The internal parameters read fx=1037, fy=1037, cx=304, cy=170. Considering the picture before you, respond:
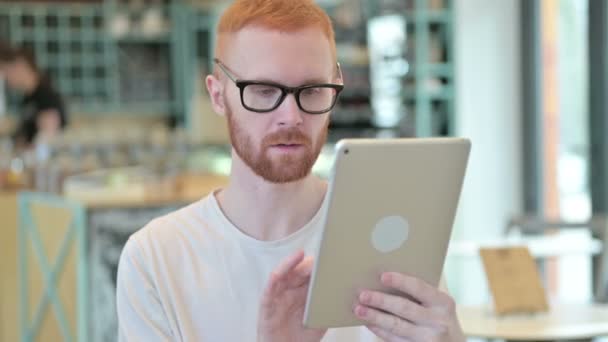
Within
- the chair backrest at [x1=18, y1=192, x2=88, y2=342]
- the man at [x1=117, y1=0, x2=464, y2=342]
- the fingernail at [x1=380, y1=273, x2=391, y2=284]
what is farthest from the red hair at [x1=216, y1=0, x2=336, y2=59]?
the chair backrest at [x1=18, y1=192, x2=88, y2=342]

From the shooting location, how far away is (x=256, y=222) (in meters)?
1.67

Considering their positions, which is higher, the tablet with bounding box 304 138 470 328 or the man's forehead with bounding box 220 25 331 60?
the man's forehead with bounding box 220 25 331 60

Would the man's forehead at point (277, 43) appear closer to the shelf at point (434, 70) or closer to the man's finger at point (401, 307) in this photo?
the man's finger at point (401, 307)

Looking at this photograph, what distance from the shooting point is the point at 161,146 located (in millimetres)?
5781

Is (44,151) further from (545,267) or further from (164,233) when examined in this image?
(164,233)

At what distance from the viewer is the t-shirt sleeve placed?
5.34 ft

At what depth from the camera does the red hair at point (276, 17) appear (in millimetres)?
1564

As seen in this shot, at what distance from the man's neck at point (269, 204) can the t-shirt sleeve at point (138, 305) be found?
17 cm

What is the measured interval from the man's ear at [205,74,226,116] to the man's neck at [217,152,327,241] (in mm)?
97

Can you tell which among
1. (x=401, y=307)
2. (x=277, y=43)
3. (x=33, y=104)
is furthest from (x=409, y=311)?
(x=33, y=104)

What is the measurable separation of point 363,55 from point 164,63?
2838 mm

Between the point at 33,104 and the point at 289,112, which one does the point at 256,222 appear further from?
the point at 33,104

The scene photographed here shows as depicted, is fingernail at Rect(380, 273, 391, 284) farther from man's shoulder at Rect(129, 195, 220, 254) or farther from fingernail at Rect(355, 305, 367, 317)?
man's shoulder at Rect(129, 195, 220, 254)

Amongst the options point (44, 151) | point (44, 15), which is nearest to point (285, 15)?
point (44, 151)
